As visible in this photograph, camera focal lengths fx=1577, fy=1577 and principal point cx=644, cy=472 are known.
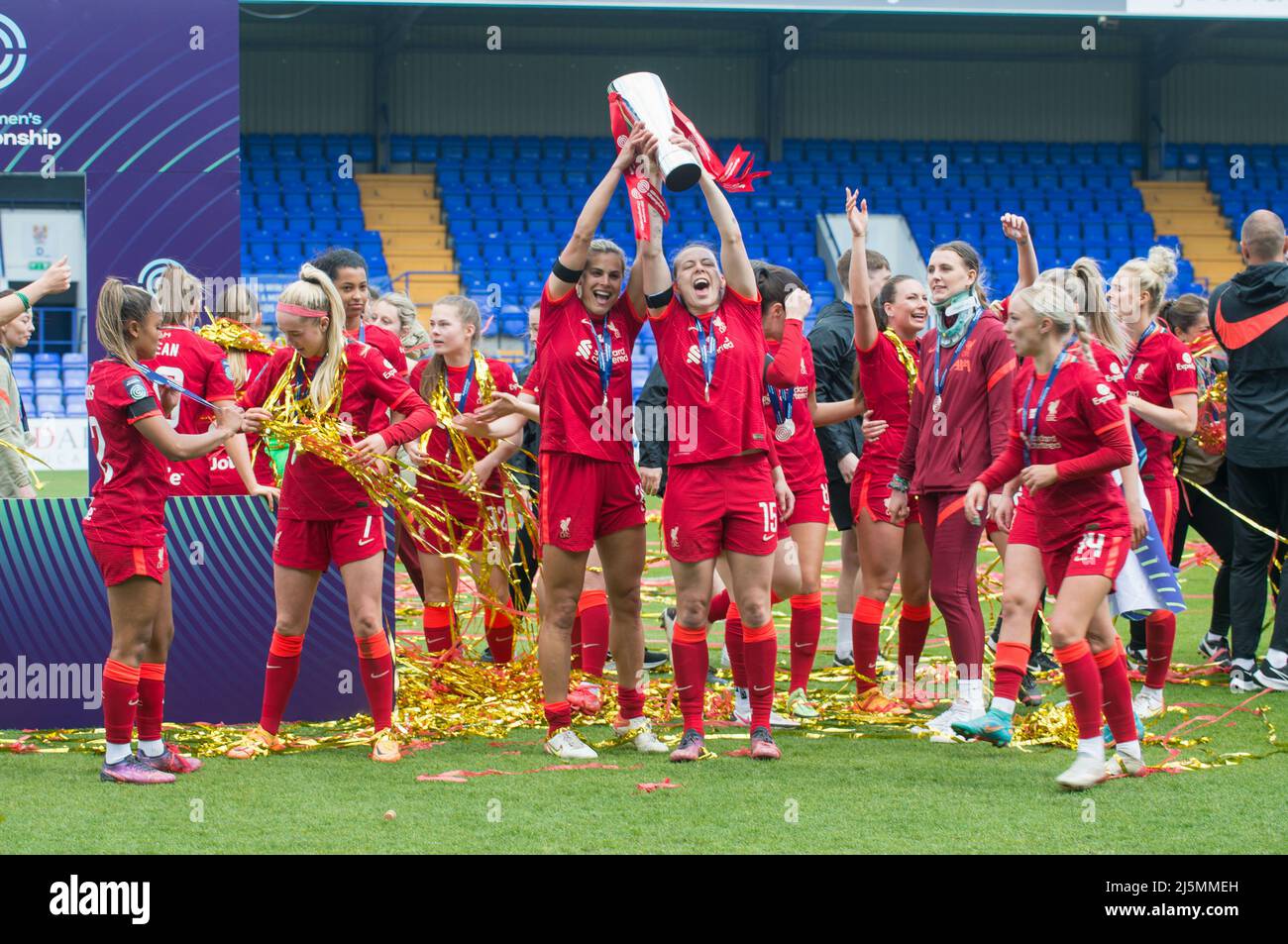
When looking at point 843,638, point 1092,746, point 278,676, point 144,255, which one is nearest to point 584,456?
point 278,676

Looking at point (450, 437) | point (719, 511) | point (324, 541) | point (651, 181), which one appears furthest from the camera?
point (450, 437)

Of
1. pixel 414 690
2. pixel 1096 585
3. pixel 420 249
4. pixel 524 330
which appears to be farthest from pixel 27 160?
pixel 420 249

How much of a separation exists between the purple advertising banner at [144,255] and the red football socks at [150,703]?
79cm

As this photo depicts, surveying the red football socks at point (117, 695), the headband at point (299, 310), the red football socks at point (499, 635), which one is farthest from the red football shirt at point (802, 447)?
the red football socks at point (117, 695)

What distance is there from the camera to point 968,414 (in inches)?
273

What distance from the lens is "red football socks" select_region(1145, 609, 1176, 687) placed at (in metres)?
7.14

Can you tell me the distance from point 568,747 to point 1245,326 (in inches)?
183

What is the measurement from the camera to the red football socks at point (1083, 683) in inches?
231

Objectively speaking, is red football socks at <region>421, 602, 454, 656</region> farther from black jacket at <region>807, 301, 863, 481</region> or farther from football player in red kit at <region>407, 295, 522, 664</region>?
black jacket at <region>807, 301, 863, 481</region>

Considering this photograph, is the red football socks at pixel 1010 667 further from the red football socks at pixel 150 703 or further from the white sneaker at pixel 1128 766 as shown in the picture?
the red football socks at pixel 150 703

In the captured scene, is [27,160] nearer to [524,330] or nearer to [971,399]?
[971,399]

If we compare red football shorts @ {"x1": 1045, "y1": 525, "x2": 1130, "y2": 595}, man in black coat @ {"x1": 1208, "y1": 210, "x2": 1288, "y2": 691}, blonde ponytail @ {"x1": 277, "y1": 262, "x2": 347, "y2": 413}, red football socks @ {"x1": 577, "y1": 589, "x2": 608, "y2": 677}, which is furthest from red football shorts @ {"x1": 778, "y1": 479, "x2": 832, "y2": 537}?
man in black coat @ {"x1": 1208, "y1": 210, "x2": 1288, "y2": 691}

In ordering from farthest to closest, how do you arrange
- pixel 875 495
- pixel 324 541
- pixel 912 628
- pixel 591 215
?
pixel 875 495, pixel 912 628, pixel 324 541, pixel 591 215

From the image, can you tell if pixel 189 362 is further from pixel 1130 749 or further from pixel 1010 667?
pixel 1130 749
